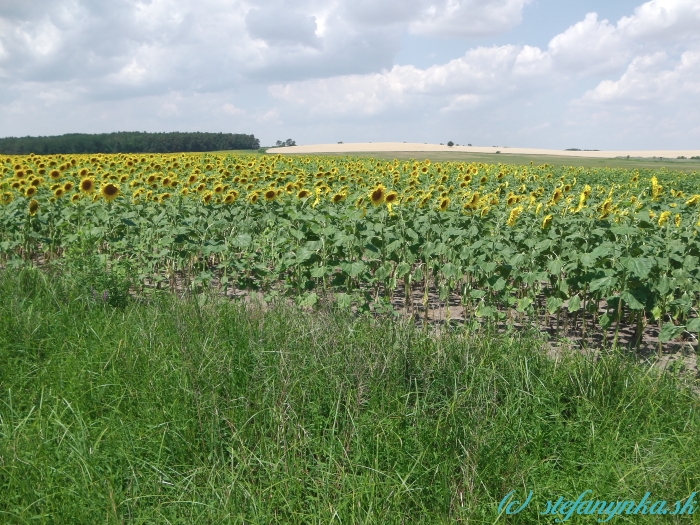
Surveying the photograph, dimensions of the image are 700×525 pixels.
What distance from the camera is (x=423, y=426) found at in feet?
10.5

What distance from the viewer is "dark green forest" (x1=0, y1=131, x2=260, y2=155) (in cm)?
5562

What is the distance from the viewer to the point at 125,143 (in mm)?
62281

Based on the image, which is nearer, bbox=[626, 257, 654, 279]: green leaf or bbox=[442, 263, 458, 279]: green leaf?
bbox=[626, 257, 654, 279]: green leaf

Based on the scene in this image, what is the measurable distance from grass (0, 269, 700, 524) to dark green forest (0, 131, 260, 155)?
54.8 metres

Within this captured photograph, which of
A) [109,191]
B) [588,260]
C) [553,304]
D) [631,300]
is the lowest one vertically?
[553,304]

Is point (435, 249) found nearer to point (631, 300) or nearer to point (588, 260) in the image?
point (588, 260)

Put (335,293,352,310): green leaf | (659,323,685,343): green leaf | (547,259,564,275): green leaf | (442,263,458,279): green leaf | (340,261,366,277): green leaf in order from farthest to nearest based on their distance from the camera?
(442,263,458,279): green leaf
(340,261,366,277): green leaf
(547,259,564,275): green leaf
(335,293,352,310): green leaf
(659,323,685,343): green leaf

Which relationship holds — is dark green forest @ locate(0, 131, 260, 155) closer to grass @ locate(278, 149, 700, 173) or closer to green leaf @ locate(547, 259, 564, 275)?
grass @ locate(278, 149, 700, 173)

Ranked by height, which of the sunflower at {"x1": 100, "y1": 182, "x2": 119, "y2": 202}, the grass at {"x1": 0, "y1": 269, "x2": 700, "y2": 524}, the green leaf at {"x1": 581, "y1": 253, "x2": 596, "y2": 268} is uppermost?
the sunflower at {"x1": 100, "y1": 182, "x2": 119, "y2": 202}

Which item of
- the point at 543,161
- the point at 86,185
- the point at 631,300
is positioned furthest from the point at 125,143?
the point at 631,300

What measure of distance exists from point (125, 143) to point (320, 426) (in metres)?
64.1

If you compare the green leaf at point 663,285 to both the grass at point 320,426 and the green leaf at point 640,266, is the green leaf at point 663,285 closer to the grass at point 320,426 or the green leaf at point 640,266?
the green leaf at point 640,266

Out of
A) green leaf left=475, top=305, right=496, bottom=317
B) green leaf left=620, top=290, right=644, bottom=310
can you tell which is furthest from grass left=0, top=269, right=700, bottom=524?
green leaf left=475, top=305, right=496, bottom=317

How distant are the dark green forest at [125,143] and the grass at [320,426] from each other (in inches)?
2156
